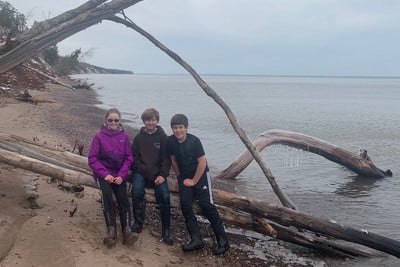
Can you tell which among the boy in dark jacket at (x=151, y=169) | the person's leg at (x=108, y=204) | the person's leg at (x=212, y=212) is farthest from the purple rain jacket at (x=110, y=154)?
the person's leg at (x=212, y=212)

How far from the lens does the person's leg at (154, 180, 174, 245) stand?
601 centimetres

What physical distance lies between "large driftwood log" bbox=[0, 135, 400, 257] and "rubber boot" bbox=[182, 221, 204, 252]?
0.49 m

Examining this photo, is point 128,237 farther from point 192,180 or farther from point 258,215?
point 258,215

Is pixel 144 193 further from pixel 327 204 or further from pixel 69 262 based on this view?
pixel 327 204

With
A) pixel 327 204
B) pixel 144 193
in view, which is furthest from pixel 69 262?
pixel 327 204

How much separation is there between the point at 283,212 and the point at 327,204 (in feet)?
13.9

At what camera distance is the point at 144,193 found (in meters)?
6.05

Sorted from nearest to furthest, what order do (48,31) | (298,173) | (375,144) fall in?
(48,31), (298,173), (375,144)

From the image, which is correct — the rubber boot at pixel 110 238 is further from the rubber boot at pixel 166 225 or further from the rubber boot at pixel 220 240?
the rubber boot at pixel 220 240

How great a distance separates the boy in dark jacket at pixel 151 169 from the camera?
599 centimetres

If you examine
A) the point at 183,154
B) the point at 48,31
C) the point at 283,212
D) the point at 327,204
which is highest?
the point at 48,31

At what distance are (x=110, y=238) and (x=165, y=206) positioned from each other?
2.90ft

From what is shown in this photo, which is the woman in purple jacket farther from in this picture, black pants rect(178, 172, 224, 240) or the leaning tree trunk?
the leaning tree trunk

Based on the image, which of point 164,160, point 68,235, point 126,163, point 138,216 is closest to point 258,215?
point 164,160
